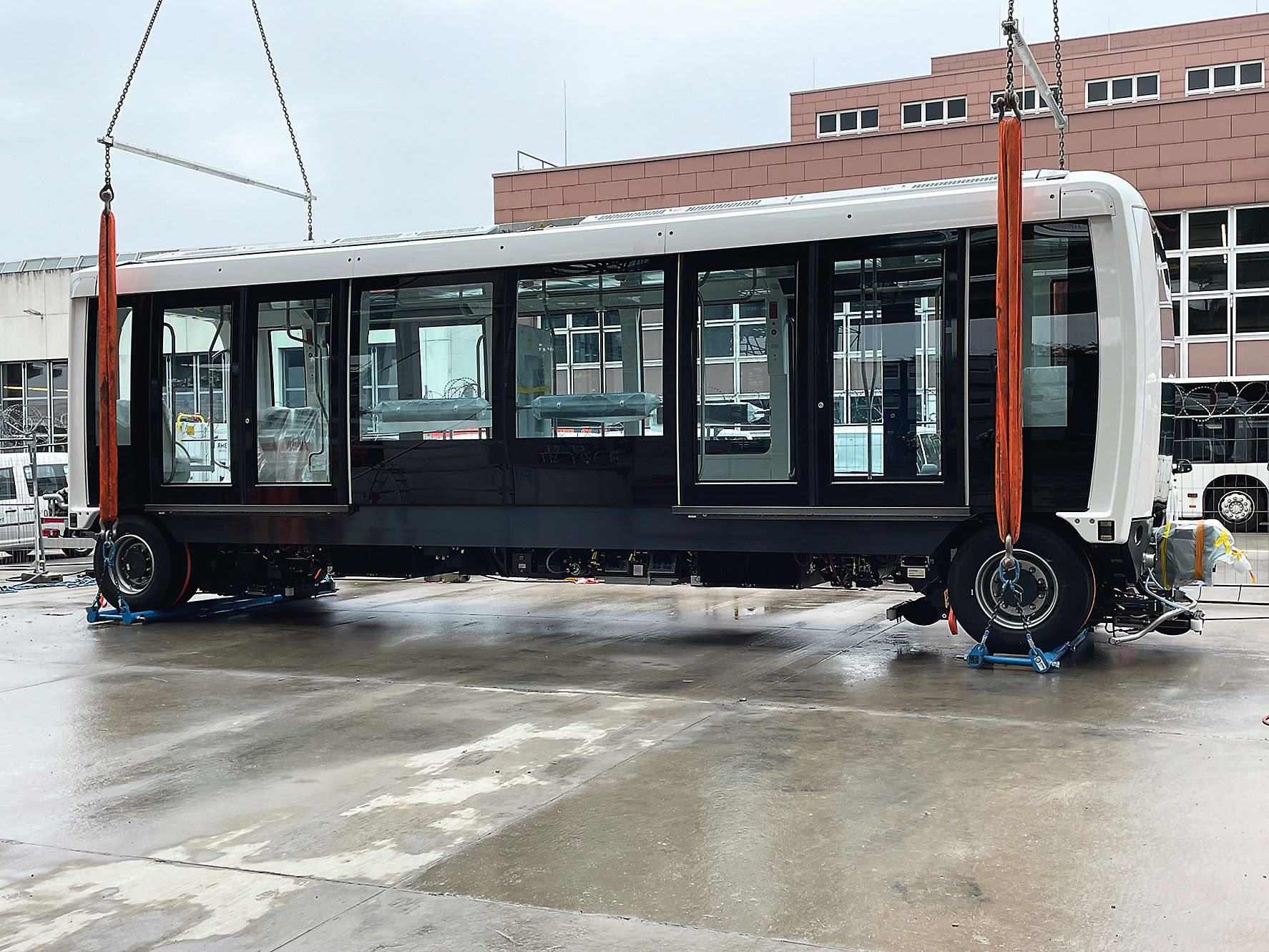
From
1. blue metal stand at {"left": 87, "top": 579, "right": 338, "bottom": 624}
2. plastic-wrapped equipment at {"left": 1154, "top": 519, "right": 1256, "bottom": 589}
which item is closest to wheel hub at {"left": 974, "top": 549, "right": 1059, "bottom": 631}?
plastic-wrapped equipment at {"left": 1154, "top": 519, "right": 1256, "bottom": 589}

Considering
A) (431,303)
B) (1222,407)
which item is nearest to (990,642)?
(431,303)

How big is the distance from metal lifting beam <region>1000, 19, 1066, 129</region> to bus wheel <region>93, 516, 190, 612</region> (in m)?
8.39

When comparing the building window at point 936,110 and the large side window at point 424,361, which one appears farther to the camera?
the building window at point 936,110

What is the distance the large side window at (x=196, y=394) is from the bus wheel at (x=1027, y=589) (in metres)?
6.54

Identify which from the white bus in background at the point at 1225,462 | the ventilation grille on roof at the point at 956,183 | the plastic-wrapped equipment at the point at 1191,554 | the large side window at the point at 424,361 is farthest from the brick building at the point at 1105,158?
the large side window at the point at 424,361

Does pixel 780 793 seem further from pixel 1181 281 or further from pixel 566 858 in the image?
pixel 1181 281

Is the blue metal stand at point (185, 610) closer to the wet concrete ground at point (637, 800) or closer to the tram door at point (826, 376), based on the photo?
the wet concrete ground at point (637, 800)

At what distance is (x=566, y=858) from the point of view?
4422 millimetres

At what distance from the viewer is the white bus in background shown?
19.8 meters

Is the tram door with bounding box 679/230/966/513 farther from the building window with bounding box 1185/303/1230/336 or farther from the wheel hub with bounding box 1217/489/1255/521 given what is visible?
the building window with bounding box 1185/303/1230/336

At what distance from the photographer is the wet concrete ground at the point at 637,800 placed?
3.84 metres

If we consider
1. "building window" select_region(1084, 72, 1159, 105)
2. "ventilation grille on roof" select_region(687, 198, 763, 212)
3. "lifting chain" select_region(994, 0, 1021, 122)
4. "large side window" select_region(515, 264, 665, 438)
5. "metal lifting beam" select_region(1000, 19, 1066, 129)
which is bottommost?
"large side window" select_region(515, 264, 665, 438)

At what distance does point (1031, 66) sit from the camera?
905 cm

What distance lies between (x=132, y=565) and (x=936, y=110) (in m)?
29.8
